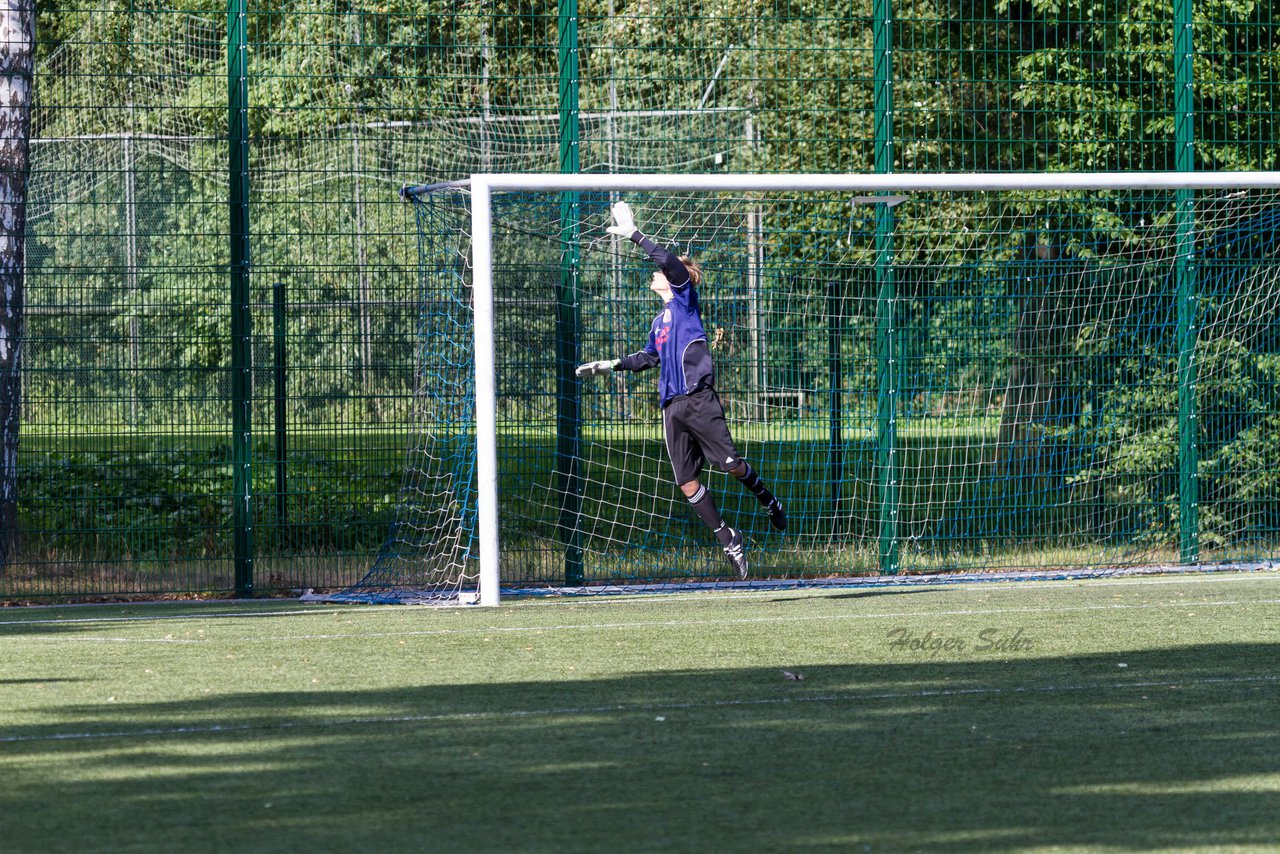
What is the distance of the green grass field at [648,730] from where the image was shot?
168 inches

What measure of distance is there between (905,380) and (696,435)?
2696mm

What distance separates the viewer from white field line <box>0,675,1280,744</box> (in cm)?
551

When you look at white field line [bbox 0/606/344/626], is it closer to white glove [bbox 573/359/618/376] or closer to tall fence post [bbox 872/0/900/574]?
white glove [bbox 573/359/618/376]

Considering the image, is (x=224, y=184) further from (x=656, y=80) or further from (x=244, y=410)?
(x=656, y=80)

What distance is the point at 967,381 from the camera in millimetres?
11797

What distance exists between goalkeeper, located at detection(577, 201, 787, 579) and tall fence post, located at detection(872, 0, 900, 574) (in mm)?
1922

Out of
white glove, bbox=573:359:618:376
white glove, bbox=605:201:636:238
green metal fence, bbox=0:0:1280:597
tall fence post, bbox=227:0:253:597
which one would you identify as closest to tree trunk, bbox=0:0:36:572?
green metal fence, bbox=0:0:1280:597

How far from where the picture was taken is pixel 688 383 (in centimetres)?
952

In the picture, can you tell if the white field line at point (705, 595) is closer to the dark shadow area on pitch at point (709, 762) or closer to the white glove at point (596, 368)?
the white glove at point (596, 368)

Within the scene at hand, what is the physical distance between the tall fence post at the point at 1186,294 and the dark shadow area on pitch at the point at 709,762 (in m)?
4.97

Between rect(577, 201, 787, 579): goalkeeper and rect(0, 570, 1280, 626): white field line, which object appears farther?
rect(577, 201, 787, 579): goalkeeper

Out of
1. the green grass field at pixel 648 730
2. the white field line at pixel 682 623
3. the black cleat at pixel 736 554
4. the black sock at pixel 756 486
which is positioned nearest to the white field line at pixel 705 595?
the green grass field at pixel 648 730

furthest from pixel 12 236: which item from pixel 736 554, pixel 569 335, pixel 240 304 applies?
pixel 736 554

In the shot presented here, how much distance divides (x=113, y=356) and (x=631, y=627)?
429cm
